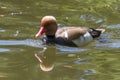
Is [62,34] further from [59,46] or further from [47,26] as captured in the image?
[47,26]

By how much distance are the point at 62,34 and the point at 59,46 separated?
1.14 ft

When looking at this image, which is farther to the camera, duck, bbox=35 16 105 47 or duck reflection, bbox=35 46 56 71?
duck, bbox=35 16 105 47

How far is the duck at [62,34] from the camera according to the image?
1144 cm

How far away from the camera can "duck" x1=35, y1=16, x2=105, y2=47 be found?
37.5ft

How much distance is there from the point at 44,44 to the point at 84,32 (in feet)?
3.68

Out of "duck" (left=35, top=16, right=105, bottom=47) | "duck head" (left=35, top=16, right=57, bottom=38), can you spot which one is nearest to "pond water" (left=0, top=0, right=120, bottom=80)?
"duck" (left=35, top=16, right=105, bottom=47)

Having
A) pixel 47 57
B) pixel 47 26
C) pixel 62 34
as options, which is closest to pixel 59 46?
pixel 62 34

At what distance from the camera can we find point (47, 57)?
1039cm

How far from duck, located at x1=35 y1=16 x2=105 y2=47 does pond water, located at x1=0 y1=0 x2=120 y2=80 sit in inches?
7.2

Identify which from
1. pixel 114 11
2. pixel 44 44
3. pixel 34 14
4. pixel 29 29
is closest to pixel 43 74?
pixel 44 44

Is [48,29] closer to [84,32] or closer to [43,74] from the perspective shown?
[84,32]

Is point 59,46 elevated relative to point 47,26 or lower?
lower

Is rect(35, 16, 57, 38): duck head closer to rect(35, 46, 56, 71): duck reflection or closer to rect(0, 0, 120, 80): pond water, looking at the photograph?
rect(0, 0, 120, 80): pond water

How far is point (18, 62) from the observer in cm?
966
